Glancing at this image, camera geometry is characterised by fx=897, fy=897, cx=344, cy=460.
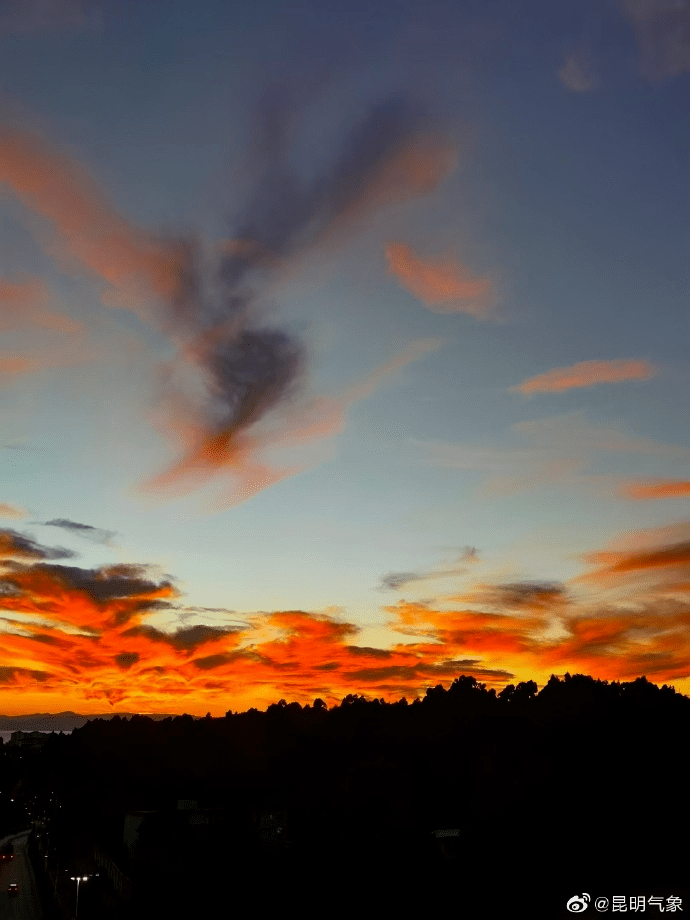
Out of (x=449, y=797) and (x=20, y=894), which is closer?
(x=20, y=894)

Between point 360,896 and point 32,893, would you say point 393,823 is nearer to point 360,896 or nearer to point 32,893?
point 360,896

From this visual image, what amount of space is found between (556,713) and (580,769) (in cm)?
2412

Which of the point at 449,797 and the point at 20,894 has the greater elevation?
the point at 449,797

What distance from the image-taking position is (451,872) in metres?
57.6

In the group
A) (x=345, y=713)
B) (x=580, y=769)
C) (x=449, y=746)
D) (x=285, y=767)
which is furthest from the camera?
(x=345, y=713)

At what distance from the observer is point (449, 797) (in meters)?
94.9

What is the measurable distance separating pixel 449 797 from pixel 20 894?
43703mm

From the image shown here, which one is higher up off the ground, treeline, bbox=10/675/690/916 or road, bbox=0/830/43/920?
treeline, bbox=10/675/690/916

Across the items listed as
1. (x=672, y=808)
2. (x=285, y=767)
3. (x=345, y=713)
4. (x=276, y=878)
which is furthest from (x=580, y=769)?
(x=345, y=713)

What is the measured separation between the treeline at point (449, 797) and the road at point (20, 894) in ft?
22.9

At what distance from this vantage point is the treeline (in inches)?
2259

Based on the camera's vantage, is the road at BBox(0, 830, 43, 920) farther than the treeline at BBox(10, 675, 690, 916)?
Yes

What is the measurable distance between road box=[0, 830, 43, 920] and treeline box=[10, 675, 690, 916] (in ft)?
22.9

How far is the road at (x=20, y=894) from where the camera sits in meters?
73.8
